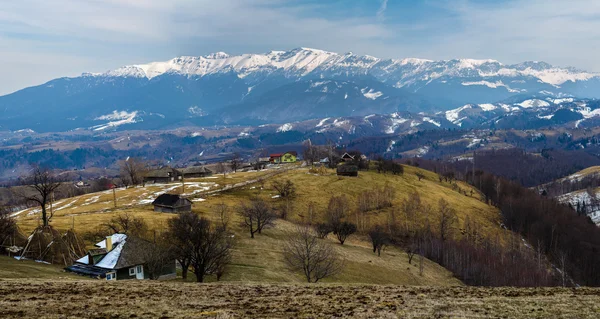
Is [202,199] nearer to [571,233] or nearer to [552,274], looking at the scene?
[552,274]

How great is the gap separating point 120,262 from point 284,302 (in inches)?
1348

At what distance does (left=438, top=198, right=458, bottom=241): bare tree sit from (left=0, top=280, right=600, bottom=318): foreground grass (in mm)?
95767

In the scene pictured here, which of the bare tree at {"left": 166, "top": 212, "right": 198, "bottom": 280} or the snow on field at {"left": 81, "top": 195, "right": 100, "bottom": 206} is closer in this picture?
the bare tree at {"left": 166, "top": 212, "right": 198, "bottom": 280}

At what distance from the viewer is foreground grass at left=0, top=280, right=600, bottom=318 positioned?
26875mm

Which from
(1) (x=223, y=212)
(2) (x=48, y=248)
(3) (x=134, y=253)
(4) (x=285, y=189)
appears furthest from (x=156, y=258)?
(4) (x=285, y=189)

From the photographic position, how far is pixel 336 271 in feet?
226

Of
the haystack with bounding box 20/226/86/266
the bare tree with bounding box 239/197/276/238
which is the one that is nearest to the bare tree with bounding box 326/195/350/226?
the bare tree with bounding box 239/197/276/238

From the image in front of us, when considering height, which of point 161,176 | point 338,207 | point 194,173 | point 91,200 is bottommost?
point 338,207

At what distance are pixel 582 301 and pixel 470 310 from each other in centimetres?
928

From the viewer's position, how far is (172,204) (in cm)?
10575

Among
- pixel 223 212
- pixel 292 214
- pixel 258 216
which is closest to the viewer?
pixel 258 216

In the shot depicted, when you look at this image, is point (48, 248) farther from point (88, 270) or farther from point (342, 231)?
point (342, 231)

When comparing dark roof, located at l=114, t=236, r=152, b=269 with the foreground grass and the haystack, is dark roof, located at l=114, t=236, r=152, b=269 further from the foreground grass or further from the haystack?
the foreground grass

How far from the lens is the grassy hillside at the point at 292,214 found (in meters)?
72.2
